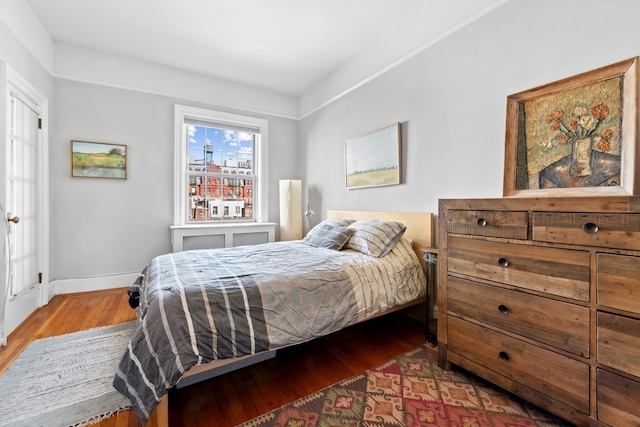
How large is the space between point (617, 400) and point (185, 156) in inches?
174

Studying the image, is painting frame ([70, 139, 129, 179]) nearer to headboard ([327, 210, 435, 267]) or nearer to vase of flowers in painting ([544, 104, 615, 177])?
headboard ([327, 210, 435, 267])

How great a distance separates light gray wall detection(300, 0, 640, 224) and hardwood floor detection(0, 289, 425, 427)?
4.07 feet

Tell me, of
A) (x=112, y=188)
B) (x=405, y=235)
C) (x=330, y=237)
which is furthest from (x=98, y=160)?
(x=405, y=235)

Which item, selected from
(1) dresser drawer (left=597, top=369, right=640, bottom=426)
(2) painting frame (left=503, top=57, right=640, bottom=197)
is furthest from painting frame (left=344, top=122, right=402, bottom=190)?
(1) dresser drawer (left=597, top=369, right=640, bottom=426)

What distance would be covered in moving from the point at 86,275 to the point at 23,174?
52.2 inches

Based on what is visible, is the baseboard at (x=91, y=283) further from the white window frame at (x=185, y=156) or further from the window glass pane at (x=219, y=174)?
the window glass pane at (x=219, y=174)

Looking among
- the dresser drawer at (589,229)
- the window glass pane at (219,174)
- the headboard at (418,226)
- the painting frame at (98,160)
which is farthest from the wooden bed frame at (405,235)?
the painting frame at (98,160)

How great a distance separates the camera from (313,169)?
432cm

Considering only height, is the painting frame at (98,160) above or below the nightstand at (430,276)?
above

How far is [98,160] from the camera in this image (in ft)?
11.1

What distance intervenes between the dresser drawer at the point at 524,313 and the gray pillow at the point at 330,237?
3.54 feet

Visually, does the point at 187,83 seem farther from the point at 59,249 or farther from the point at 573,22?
the point at 573,22

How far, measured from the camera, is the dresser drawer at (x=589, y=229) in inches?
43.5

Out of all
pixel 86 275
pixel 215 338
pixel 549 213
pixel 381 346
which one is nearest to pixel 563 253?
pixel 549 213
